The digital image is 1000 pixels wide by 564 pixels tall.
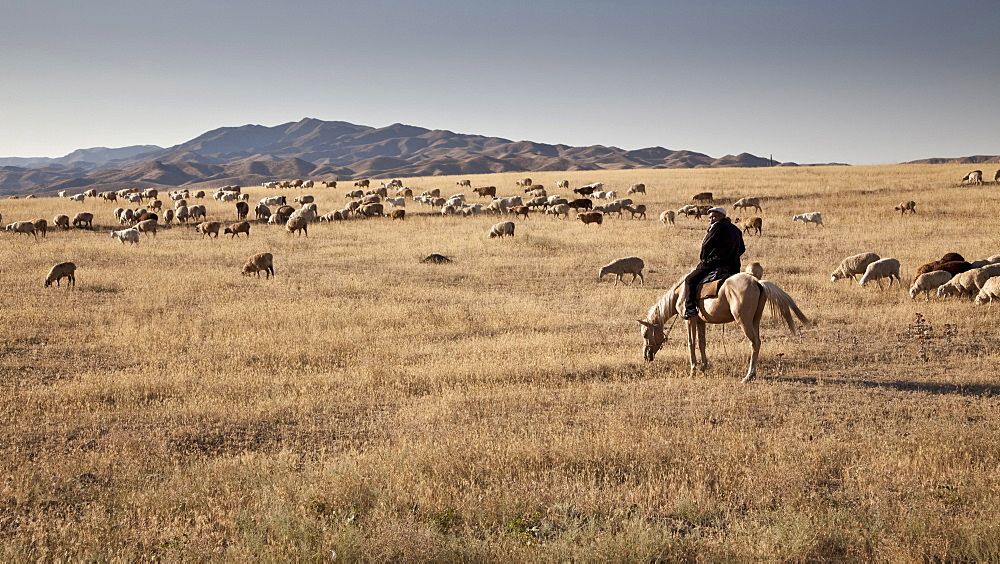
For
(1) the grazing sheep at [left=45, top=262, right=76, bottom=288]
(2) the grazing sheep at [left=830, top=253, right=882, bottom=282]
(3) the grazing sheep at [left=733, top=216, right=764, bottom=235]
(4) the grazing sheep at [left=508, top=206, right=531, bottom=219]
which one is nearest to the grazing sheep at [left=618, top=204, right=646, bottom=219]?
(4) the grazing sheep at [left=508, top=206, right=531, bottom=219]

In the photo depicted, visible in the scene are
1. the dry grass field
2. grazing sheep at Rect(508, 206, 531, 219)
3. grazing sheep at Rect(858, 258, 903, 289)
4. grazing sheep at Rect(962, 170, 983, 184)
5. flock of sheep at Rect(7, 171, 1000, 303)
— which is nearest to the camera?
the dry grass field

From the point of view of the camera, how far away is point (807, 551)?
17.2ft

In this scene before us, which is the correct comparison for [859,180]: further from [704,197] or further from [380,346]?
[380,346]

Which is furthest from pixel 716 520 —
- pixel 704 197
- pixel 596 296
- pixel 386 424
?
pixel 704 197

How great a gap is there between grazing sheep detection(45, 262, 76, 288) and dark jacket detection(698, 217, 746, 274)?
683 inches

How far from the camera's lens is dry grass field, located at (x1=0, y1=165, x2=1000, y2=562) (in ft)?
18.2

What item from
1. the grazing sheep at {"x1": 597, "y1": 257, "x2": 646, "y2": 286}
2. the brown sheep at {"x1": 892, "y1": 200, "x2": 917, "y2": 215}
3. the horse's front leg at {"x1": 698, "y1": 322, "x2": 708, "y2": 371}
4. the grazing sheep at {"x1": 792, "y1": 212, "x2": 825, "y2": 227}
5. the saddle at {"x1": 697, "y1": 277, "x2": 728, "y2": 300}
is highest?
the brown sheep at {"x1": 892, "y1": 200, "x2": 917, "y2": 215}

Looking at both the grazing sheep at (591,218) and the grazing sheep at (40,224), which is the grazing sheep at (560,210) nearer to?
the grazing sheep at (591,218)

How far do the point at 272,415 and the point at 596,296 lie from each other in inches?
411

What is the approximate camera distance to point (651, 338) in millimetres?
11227

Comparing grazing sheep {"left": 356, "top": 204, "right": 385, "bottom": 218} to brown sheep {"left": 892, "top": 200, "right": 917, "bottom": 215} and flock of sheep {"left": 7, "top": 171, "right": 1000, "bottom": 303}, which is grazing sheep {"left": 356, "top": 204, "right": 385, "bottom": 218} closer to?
flock of sheep {"left": 7, "top": 171, "right": 1000, "bottom": 303}

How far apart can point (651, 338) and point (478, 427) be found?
160 inches

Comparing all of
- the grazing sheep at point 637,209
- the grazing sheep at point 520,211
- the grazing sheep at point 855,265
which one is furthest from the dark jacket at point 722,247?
the grazing sheep at point 520,211

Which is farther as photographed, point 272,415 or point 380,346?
point 380,346
